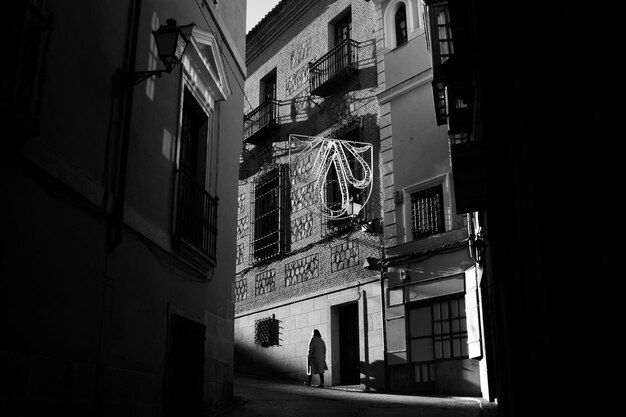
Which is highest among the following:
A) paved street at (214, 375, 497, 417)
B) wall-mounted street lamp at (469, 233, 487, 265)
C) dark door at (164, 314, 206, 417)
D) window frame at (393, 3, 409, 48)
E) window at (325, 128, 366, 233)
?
window frame at (393, 3, 409, 48)

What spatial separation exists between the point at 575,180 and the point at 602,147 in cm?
86

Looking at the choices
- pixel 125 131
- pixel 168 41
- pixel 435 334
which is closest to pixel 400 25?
pixel 435 334

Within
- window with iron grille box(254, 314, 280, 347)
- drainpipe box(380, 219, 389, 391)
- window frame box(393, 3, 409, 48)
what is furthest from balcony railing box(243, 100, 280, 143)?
drainpipe box(380, 219, 389, 391)

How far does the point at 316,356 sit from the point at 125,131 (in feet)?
28.0

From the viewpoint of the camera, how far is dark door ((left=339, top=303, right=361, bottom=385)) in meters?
15.0

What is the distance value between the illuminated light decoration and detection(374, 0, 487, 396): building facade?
0.54 m

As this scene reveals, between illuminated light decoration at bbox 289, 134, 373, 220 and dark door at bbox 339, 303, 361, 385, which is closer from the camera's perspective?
dark door at bbox 339, 303, 361, 385

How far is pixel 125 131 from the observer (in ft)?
23.9

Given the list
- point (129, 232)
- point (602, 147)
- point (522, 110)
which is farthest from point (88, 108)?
point (602, 147)

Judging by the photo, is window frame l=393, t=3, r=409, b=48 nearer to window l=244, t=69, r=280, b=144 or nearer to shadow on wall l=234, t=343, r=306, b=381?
window l=244, t=69, r=280, b=144

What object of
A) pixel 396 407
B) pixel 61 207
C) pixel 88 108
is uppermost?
pixel 88 108

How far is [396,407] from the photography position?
10.0m

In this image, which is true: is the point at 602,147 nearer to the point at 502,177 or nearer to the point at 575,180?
the point at 575,180

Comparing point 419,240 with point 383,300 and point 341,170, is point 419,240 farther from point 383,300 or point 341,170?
point 341,170
